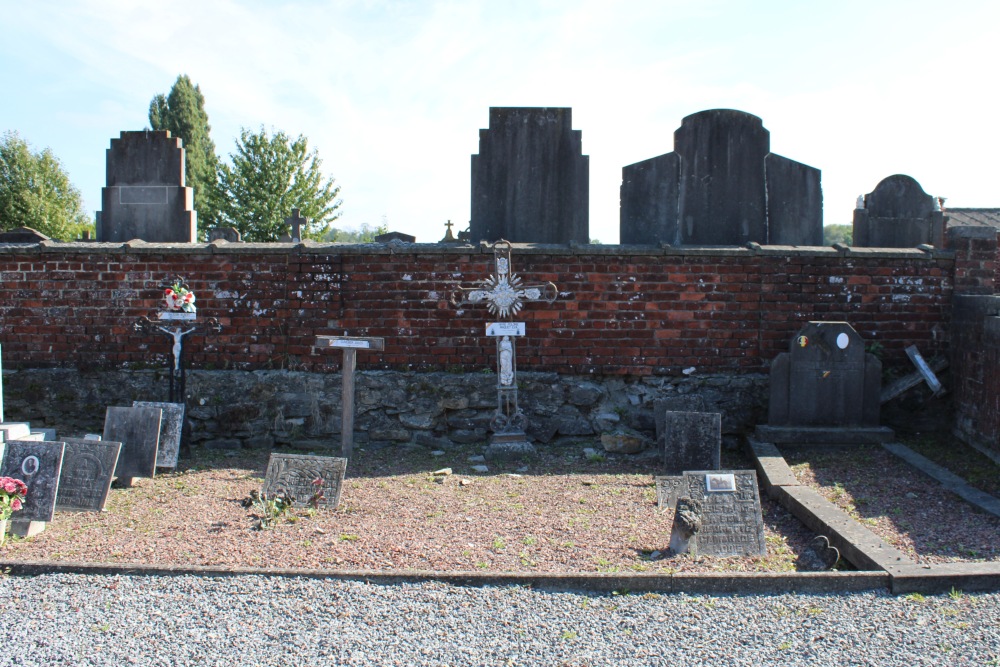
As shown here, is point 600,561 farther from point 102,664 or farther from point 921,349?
point 921,349

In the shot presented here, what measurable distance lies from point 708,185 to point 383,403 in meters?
4.41

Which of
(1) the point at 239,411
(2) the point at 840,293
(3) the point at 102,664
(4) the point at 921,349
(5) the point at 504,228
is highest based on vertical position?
(5) the point at 504,228

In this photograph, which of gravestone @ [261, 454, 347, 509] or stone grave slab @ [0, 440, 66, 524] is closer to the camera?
stone grave slab @ [0, 440, 66, 524]

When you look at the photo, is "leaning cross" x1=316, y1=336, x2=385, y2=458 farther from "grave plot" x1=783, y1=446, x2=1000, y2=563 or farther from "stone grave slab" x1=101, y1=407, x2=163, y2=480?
"grave plot" x1=783, y1=446, x2=1000, y2=563

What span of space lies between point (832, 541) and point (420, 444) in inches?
159

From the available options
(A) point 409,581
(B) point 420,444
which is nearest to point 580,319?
(B) point 420,444

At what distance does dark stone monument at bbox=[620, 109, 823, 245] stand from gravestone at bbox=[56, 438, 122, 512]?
586 cm

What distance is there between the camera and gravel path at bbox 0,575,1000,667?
340 centimetres

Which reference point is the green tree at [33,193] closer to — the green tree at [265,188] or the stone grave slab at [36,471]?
the green tree at [265,188]

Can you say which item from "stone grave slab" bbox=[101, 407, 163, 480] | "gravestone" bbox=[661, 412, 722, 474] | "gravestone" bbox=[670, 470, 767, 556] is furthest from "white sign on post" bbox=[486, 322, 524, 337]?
"stone grave slab" bbox=[101, 407, 163, 480]

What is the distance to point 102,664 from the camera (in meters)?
3.31

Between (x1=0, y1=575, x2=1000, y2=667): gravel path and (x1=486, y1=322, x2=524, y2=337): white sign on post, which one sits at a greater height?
(x1=486, y1=322, x2=524, y2=337): white sign on post

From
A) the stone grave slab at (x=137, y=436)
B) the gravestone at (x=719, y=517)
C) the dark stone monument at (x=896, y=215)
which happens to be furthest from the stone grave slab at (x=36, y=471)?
the dark stone monument at (x=896, y=215)

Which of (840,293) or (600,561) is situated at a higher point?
(840,293)
